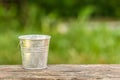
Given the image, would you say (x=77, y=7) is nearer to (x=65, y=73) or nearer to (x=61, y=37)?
(x=61, y=37)

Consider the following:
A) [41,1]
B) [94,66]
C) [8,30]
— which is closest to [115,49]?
[8,30]

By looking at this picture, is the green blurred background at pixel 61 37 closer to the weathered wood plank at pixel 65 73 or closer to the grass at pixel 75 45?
the grass at pixel 75 45

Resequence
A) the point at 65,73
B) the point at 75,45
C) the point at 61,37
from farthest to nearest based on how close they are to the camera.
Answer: the point at 61,37 → the point at 75,45 → the point at 65,73

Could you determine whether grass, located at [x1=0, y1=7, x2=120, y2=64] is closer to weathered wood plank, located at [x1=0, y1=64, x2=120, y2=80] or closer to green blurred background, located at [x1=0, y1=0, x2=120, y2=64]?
green blurred background, located at [x1=0, y1=0, x2=120, y2=64]

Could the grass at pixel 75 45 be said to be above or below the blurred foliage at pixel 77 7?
below

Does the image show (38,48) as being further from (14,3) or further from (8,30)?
(14,3)

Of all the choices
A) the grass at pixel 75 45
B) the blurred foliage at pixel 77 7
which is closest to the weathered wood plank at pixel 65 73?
the grass at pixel 75 45

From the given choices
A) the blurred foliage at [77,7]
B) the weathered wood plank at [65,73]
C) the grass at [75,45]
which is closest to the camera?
the weathered wood plank at [65,73]

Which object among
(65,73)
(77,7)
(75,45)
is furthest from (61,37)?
(77,7)
